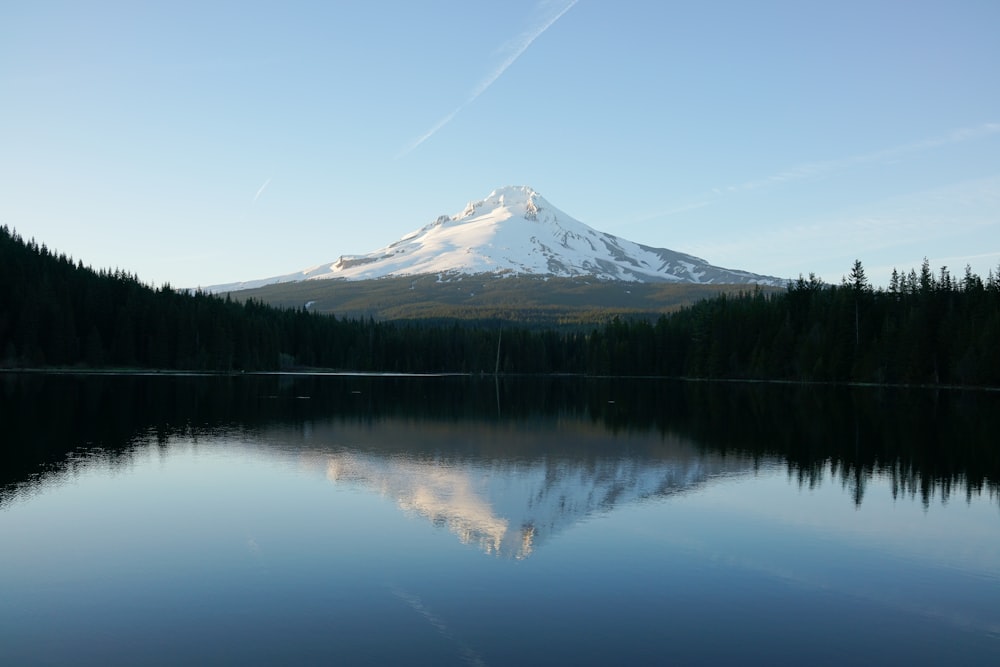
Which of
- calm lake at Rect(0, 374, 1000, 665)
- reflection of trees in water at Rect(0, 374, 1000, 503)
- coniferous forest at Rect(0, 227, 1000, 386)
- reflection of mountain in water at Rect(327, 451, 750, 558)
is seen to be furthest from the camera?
coniferous forest at Rect(0, 227, 1000, 386)

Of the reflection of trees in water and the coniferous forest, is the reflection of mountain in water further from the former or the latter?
the coniferous forest

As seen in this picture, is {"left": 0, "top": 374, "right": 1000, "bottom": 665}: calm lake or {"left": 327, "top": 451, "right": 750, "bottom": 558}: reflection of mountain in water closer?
{"left": 0, "top": 374, "right": 1000, "bottom": 665}: calm lake

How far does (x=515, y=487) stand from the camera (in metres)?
32.8

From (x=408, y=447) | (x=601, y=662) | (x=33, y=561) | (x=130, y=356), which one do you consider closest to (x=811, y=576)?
(x=601, y=662)

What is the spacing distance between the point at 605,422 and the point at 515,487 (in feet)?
104

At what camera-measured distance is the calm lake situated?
51.2 ft

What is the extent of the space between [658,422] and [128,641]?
170 feet

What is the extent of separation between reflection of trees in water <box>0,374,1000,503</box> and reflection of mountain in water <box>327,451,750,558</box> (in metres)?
3.97

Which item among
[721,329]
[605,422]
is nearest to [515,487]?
[605,422]

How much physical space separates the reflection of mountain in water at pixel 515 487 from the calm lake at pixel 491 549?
0.17m

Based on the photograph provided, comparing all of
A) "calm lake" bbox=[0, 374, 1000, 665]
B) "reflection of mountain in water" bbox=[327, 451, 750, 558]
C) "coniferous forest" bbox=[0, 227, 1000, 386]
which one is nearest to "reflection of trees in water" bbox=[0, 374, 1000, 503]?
"calm lake" bbox=[0, 374, 1000, 665]

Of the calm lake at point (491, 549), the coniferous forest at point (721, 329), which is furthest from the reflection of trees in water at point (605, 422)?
the coniferous forest at point (721, 329)

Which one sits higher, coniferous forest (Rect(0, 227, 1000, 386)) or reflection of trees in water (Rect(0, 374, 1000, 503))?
coniferous forest (Rect(0, 227, 1000, 386))

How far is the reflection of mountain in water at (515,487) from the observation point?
84.4ft
